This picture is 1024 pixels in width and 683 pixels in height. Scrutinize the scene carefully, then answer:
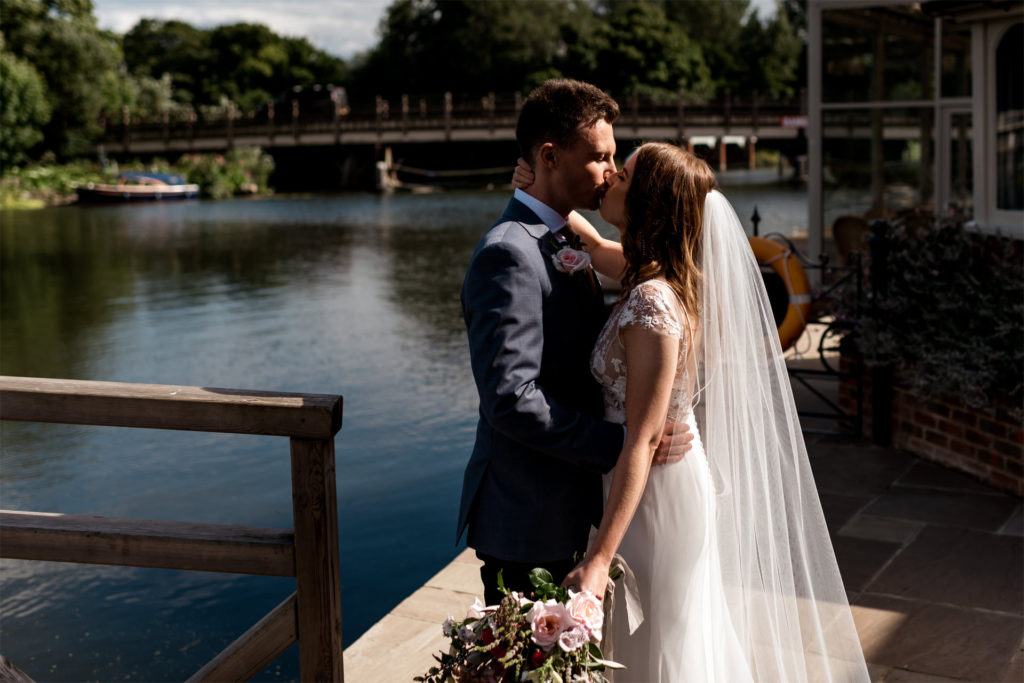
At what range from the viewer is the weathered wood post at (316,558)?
2.56 m

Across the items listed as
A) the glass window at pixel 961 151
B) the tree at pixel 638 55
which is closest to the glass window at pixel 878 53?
the glass window at pixel 961 151

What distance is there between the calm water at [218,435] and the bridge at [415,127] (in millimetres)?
26862

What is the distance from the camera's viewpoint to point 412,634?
401 cm

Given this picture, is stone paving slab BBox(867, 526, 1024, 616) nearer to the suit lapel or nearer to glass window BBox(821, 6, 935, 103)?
the suit lapel

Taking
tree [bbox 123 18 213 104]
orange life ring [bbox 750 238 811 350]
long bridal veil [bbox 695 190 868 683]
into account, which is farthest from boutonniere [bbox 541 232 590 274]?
tree [bbox 123 18 213 104]

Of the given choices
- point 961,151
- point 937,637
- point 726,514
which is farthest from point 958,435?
point 961,151

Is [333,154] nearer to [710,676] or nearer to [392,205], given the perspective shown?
[392,205]

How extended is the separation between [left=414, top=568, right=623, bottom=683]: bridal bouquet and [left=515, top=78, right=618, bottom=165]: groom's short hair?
945 millimetres

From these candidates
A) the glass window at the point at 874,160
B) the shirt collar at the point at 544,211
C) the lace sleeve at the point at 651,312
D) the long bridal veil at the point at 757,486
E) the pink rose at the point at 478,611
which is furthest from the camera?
the glass window at the point at 874,160

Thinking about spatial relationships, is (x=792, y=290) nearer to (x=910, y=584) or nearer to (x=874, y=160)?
(x=910, y=584)

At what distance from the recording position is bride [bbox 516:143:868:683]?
2379 mm

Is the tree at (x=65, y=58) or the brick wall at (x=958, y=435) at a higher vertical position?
the tree at (x=65, y=58)

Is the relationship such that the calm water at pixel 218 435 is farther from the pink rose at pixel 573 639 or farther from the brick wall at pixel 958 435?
the pink rose at pixel 573 639

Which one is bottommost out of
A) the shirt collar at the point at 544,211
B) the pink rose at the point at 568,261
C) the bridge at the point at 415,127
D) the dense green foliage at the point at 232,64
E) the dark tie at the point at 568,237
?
the pink rose at the point at 568,261
